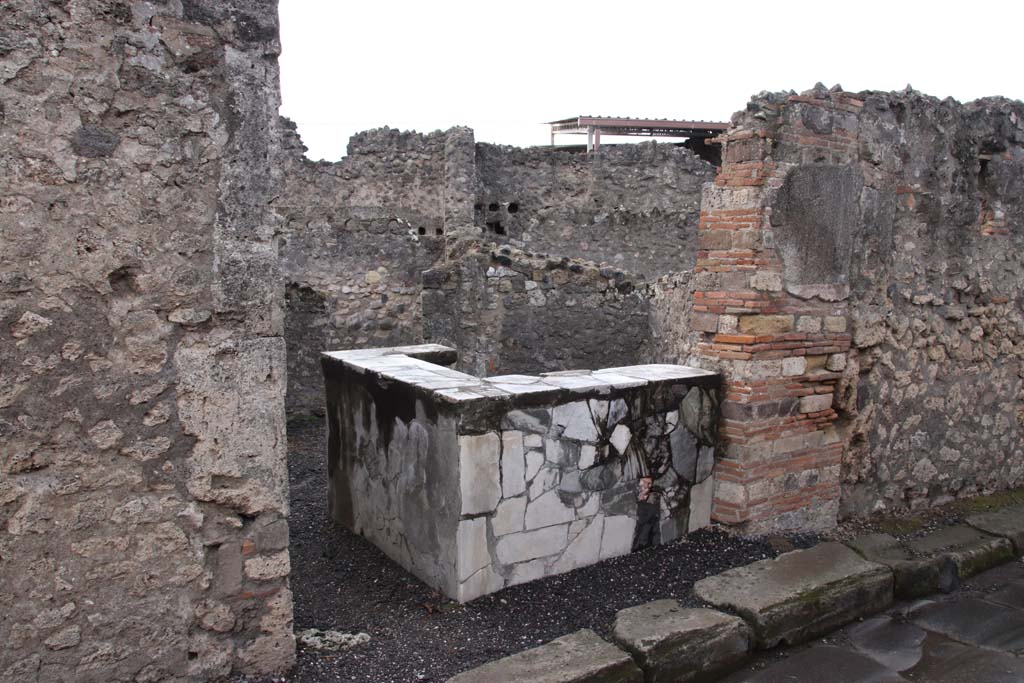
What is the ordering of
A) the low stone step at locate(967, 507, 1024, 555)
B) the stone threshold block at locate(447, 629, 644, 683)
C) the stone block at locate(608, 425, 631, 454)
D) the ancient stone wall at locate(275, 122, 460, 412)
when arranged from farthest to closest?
the ancient stone wall at locate(275, 122, 460, 412), the low stone step at locate(967, 507, 1024, 555), the stone block at locate(608, 425, 631, 454), the stone threshold block at locate(447, 629, 644, 683)

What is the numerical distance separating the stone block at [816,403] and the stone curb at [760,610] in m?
0.81

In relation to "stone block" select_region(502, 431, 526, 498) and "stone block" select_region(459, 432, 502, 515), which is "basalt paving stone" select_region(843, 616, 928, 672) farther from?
"stone block" select_region(459, 432, 502, 515)

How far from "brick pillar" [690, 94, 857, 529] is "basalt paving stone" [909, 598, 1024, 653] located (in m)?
0.91

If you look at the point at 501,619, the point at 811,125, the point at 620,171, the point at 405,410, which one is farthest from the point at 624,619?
the point at 620,171

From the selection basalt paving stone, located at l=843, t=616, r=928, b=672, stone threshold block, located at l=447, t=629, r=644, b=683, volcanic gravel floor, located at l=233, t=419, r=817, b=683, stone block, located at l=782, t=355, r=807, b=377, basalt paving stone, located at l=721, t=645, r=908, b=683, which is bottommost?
basalt paving stone, located at l=843, t=616, r=928, b=672

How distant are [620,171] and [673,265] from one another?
2.11m

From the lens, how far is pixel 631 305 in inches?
290

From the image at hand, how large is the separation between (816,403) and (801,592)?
1.39 m

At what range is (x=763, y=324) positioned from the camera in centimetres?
447

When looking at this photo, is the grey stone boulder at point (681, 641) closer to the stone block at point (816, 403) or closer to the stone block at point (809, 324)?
the stone block at point (816, 403)

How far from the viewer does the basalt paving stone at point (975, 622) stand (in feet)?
12.4

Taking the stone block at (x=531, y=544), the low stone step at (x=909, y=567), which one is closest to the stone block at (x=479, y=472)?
the stone block at (x=531, y=544)

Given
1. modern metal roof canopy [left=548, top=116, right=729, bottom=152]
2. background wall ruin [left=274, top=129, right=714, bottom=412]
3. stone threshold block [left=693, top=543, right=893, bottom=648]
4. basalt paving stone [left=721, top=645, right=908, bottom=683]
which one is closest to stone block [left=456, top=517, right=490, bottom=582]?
stone threshold block [left=693, top=543, right=893, bottom=648]

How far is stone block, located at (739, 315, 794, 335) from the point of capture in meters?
4.46
